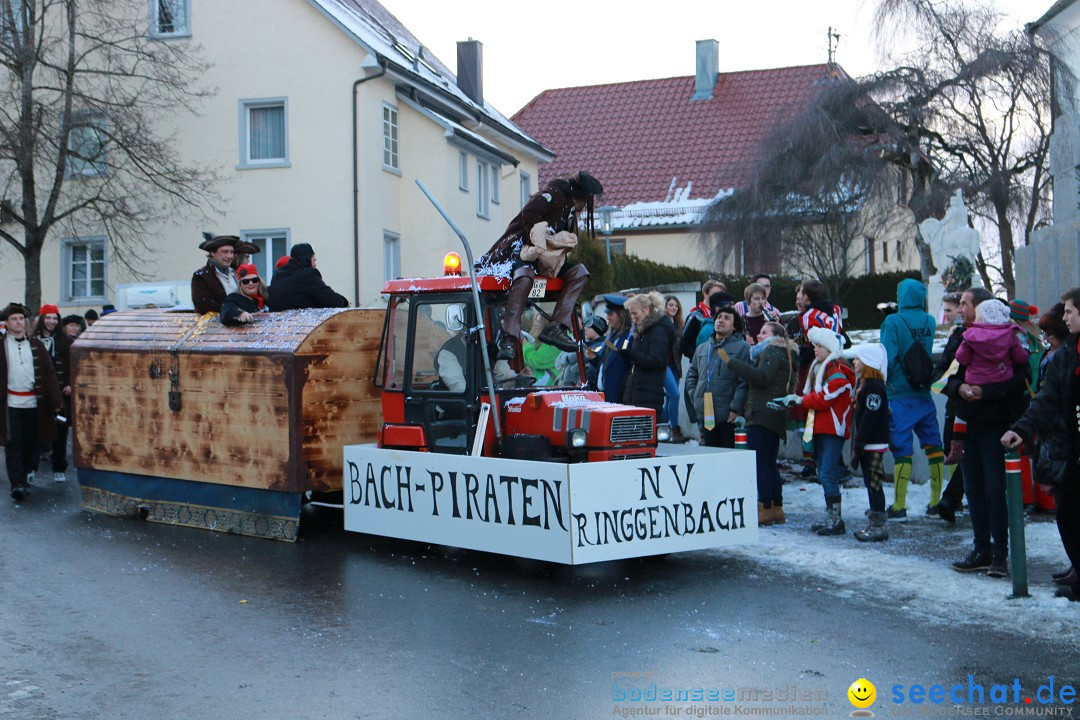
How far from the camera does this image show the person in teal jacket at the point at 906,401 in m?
11.0

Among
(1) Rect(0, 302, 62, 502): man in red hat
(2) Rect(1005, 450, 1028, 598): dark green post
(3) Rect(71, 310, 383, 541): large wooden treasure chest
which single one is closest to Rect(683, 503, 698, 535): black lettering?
(2) Rect(1005, 450, 1028, 598): dark green post

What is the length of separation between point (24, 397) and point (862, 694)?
1022 cm

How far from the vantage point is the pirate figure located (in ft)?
30.4

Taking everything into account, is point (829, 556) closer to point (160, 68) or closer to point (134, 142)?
point (134, 142)

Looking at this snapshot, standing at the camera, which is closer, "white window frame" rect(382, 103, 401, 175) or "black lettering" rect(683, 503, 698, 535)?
"black lettering" rect(683, 503, 698, 535)

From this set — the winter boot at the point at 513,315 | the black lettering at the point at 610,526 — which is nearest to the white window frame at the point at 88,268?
the winter boot at the point at 513,315

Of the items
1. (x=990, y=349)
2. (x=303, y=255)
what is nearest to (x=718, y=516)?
(x=990, y=349)

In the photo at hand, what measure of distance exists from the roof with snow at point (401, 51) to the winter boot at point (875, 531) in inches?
771

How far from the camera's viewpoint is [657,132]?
47.0 meters

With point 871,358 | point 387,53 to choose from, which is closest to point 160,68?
point 387,53

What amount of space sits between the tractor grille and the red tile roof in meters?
34.3

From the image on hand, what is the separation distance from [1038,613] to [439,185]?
904 inches

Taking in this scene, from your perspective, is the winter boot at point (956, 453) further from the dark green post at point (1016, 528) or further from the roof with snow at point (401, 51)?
the roof with snow at point (401, 51)

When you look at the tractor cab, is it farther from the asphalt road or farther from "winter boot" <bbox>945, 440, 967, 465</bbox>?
"winter boot" <bbox>945, 440, 967, 465</bbox>
